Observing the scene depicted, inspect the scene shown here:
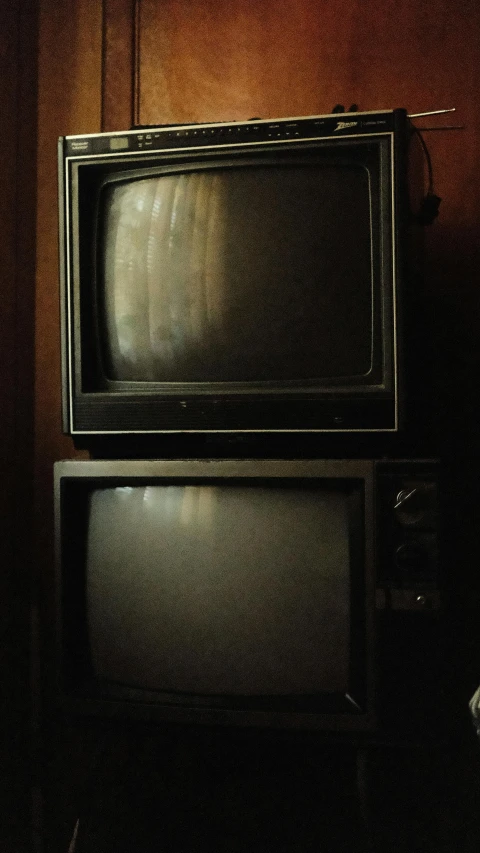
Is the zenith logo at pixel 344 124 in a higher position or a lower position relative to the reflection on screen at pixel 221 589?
higher

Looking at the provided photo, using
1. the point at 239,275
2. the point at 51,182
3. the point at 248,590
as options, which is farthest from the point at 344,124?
the point at 51,182

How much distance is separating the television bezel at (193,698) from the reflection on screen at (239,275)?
14cm

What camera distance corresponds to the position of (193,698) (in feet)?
3.07

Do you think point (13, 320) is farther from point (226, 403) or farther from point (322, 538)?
point (322, 538)

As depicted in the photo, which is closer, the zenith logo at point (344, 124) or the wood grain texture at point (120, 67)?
the zenith logo at point (344, 124)

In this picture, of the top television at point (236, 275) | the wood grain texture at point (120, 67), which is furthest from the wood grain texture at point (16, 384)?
the top television at point (236, 275)

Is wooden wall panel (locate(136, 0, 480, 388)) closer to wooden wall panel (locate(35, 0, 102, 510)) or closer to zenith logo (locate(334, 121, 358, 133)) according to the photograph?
wooden wall panel (locate(35, 0, 102, 510))

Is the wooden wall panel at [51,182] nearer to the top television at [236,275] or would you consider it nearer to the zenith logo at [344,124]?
the top television at [236,275]

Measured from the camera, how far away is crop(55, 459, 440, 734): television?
0.87 m

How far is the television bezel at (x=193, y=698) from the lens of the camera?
0.87 m

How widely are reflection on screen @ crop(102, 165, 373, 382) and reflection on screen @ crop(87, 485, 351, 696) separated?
18 cm

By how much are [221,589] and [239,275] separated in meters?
0.42

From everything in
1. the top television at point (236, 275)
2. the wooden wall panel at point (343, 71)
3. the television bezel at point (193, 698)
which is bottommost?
the television bezel at point (193, 698)

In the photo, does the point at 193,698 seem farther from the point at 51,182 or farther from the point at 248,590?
the point at 51,182
